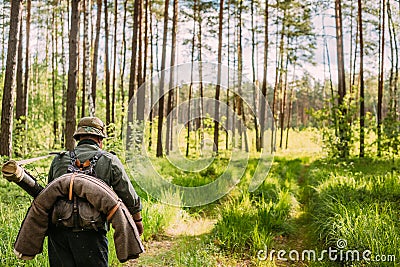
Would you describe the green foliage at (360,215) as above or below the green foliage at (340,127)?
below

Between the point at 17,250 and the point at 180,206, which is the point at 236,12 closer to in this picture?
the point at 180,206

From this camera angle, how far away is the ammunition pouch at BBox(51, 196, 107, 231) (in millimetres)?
3514

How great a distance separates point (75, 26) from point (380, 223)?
28.1ft

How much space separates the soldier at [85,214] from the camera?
3541mm

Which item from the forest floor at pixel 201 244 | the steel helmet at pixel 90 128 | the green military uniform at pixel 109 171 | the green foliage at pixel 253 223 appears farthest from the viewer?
the green foliage at pixel 253 223

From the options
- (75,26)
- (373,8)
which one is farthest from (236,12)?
(75,26)

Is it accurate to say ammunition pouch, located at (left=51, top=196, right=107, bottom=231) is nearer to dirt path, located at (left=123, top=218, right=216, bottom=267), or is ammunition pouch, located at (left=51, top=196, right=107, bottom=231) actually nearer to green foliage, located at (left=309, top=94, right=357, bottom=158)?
dirt path, located at (left=123, top=218, right=216, bottom=267)

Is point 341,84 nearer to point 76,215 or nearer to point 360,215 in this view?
point 360,215

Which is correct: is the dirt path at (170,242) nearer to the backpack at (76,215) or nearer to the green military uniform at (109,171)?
the green military uniform at (109,171)

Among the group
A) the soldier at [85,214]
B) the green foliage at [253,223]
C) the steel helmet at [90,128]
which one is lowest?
the green foliage at [253,223]

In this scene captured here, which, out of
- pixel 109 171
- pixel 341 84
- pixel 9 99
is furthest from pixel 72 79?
pixel 341 84

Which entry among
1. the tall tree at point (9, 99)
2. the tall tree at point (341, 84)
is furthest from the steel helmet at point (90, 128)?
the tall tree at point (341, 84)

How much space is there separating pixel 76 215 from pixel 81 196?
6.8 inches

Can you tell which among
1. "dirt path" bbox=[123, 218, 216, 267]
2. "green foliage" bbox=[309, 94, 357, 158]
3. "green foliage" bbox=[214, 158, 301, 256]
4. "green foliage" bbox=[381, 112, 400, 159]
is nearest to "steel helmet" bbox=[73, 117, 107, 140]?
"dirt path" bbox=[123, 218, 216, 267]
